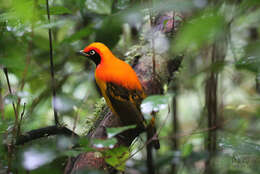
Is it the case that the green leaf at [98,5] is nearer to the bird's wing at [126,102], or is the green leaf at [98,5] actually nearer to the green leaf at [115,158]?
the bird's wing at [126,102]

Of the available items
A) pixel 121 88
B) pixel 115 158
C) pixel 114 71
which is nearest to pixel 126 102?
pixel 121 88

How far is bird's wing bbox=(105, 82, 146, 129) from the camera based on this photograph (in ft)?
7.29

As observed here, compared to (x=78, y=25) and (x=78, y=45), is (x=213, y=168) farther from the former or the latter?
(x=78, y=25)

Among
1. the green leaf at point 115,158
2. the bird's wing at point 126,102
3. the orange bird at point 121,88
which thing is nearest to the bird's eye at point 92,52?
the orange bird at point 121,88

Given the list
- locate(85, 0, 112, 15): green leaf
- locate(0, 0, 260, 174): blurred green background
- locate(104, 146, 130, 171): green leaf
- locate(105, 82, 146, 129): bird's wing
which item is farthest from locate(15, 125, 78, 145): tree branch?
locate(85, 0, 112, 15): green leaf

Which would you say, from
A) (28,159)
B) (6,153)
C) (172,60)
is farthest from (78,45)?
(28,159)

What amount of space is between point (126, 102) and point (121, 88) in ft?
0.56

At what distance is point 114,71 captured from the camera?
8.16ft

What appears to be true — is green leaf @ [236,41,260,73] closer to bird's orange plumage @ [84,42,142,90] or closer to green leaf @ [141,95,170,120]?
green leaf @ [141,95,170,120]

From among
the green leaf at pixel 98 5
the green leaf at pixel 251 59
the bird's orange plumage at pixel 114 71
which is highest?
the green leaf at pixel 98 5

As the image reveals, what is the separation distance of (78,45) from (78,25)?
995mm

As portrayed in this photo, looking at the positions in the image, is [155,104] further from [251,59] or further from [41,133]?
[41,133]

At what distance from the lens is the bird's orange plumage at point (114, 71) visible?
7.75 feet

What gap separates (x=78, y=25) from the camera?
4.18 m
